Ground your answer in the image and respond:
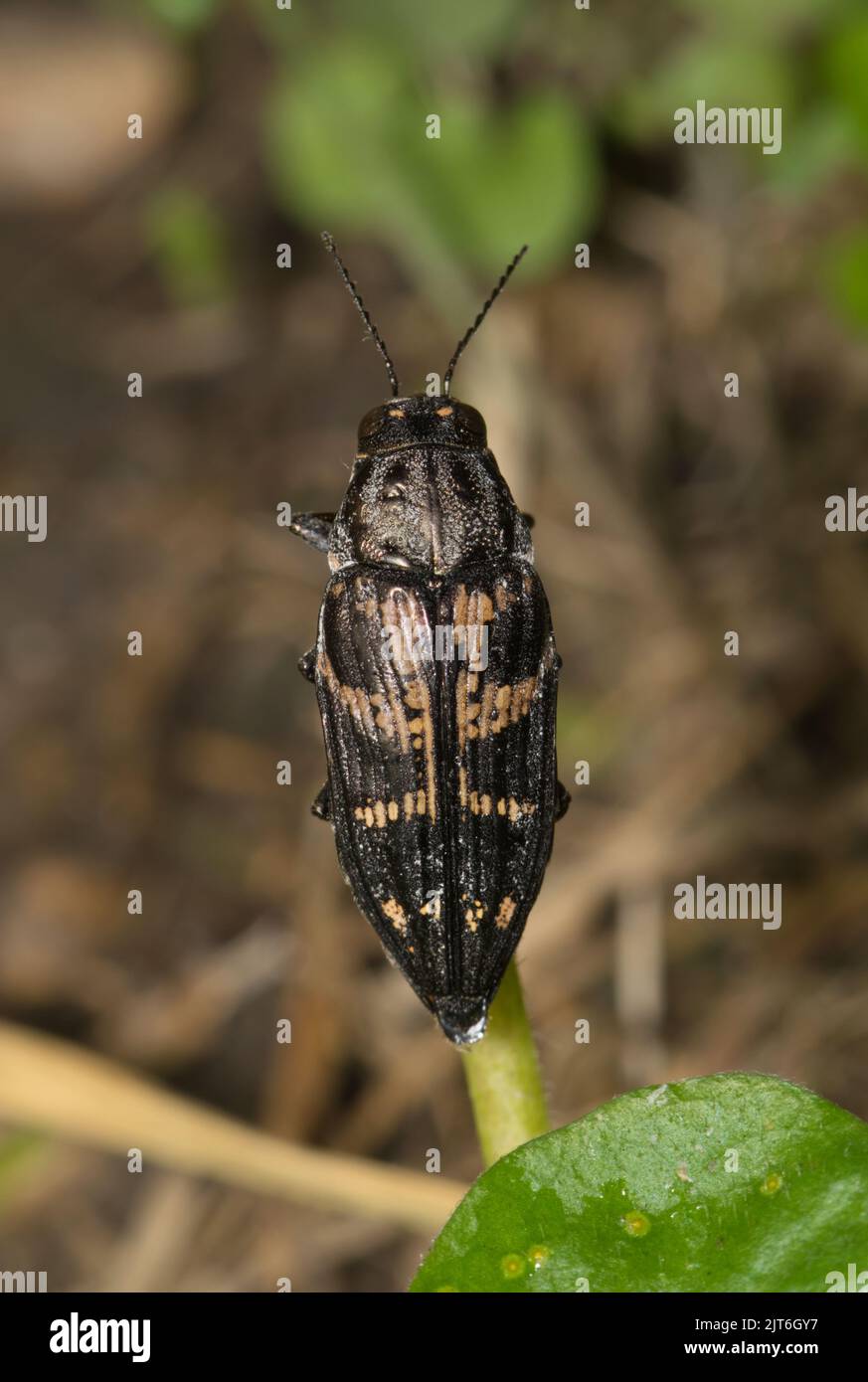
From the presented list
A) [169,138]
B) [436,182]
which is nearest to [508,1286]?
[436,182]

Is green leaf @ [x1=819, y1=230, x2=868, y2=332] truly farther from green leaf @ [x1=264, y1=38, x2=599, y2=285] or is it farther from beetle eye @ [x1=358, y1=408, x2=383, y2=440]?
beetle eye @ [x1=358, y1=408, x2=383, y2=440]

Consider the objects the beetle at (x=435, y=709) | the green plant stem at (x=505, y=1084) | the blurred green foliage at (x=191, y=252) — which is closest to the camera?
the green plant stem at (x=505, y=1084)

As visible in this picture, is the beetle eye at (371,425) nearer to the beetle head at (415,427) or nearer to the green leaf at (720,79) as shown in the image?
the beetle head at (415,427)

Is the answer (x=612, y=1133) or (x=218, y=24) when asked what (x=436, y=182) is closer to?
(x=218, y=24)

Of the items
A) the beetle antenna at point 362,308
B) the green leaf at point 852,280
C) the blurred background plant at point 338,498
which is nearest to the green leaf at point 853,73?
the blurred background plant at point 338,498

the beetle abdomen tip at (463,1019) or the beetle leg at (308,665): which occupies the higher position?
the beetle leg at (308,665)

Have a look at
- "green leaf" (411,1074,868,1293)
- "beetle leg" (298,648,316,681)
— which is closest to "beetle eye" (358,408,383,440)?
"beetle leg" (298,648,316,681)

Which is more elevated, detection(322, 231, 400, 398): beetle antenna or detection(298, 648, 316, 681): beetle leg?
detection(322, 231, 400, 398): beetle antenna
